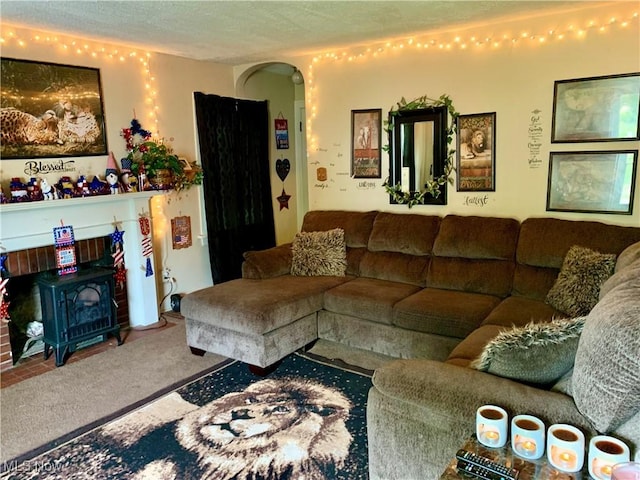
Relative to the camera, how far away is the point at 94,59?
12.5ft

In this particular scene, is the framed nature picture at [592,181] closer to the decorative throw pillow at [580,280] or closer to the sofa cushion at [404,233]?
the decorative throw pillow at [580,280]

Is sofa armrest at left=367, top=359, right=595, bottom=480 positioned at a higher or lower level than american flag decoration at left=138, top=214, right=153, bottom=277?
lower

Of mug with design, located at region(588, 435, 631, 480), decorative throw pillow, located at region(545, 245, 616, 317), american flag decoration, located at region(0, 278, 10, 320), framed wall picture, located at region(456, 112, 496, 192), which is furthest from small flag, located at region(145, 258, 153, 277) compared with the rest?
mug with design, located at region(588, 435, 631, 480)

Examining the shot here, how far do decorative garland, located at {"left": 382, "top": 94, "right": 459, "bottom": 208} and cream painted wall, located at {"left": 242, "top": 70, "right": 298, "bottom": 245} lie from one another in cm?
170

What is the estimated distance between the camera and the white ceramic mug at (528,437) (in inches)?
53.4

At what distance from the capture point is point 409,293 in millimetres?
3404

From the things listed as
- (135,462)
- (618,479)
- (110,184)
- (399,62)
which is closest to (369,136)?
(399,62)

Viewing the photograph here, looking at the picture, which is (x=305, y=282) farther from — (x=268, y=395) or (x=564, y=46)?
(x=564, y=46)

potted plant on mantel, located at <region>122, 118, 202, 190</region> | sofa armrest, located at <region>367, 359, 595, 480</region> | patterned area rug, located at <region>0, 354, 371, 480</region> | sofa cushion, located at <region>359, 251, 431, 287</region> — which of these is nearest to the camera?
sofa armrest, located at <region>367, 359, 595, 480</region>

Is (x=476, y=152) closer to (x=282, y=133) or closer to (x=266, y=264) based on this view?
(x=266, y=264)

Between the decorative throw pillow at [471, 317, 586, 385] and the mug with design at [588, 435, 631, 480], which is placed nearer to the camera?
the mug with design at [588, 435, 631, 480]

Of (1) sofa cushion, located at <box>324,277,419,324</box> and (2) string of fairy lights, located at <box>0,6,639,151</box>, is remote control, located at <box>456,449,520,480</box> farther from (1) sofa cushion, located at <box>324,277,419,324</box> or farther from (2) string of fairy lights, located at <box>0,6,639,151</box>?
(2) string of fairy lights, located at <box>0,6,639,151</box>

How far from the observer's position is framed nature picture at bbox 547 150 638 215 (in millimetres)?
3184

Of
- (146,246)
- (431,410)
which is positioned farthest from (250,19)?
(431,410)
